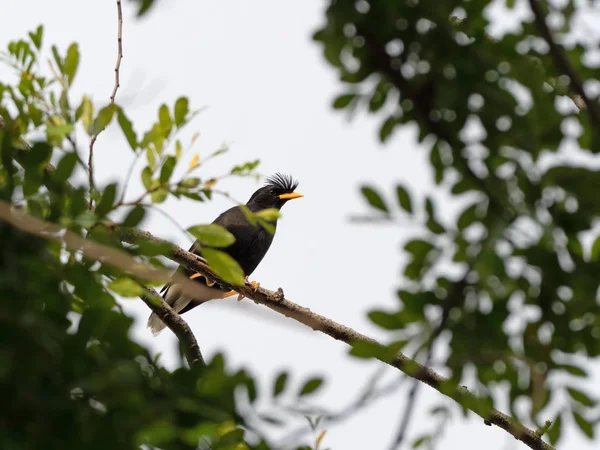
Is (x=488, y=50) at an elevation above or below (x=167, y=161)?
above

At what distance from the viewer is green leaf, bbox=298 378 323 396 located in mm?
1850

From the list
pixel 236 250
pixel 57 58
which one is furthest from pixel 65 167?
pixel 236 250

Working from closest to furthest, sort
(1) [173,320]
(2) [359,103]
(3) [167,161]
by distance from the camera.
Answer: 1. (2) [359,103]
2. (3) [167,161]
3. (1) [173,320]

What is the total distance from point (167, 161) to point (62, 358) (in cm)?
83

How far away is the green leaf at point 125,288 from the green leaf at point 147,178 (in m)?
0.30

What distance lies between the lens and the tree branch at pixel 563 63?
5.71 feet

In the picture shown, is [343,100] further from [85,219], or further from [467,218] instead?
[85,219]

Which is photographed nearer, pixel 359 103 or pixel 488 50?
pixel 488 50

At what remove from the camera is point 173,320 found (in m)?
4.79

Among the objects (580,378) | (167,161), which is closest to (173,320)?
(167,161)

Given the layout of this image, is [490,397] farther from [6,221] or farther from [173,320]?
[173,320]

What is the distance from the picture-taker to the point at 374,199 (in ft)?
6.00

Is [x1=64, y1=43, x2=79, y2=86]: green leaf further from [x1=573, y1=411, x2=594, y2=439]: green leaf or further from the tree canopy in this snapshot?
[x1=573, y1=411, x2=594, y2=439]: green leaf

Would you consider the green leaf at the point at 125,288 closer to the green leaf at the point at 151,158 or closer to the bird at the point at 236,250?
the green leaf at the point at 151,158
